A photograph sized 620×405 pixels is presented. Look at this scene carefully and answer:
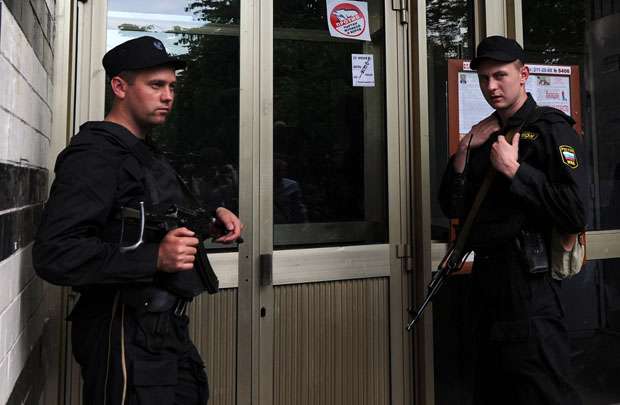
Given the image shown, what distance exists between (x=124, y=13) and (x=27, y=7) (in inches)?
38.3

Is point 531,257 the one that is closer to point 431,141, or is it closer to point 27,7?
point 431,141

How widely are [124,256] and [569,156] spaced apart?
160cm

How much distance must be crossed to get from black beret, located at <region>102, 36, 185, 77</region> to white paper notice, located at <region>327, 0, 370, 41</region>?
1.45 metres

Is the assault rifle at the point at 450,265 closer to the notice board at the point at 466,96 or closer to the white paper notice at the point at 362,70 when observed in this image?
the notice board at the point at 466,96

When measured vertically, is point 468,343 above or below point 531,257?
below

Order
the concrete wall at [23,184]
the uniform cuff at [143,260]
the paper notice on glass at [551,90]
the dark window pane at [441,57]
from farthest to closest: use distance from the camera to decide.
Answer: the paper notice on glass at [551,90] < the dark window pane at [441,57] < the uniform cuff at [143,260] < the concrete wall at [23,184]

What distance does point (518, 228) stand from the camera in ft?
6.73

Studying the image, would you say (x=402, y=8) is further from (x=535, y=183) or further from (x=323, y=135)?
(x=535, y=183)

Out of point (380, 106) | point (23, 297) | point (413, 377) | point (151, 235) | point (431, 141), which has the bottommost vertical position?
point (413, 377)

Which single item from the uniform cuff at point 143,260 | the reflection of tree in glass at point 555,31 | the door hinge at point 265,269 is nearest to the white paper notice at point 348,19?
the reflection of tree in glass at point 555,31

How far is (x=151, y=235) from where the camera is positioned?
1.65 metres

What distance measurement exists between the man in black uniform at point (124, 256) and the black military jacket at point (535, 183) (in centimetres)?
119

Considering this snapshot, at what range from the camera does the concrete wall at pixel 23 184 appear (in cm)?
141

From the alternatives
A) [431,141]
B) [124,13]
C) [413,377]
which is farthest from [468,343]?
[124,13]
